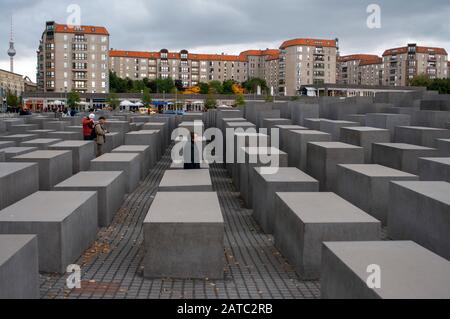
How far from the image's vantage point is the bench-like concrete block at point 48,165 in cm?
1284

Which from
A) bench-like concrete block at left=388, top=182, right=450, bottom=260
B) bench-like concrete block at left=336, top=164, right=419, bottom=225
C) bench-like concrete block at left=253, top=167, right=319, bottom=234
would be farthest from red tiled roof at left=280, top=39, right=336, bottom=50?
bench-like concrete block at left=388, top=182, right=450, bottom=260

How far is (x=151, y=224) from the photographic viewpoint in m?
7.25

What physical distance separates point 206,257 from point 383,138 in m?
9.65

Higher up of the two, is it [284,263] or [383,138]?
[383,138]

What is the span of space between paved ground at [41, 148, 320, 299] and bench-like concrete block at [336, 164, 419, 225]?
2.08 m

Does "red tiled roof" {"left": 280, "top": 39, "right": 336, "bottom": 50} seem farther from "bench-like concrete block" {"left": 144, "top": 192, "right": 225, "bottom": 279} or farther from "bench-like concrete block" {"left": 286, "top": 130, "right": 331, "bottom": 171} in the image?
"bench-like concrete block" {"left": 144, "top": 192, "right": 225, "bottom": 279}

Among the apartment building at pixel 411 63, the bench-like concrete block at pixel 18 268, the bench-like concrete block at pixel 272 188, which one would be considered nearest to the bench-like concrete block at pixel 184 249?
the bench-like concrete block at pixel 18 268

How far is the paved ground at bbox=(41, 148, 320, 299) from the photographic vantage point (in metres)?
6.65

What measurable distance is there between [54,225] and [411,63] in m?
155

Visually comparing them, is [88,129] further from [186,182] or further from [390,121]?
[390,121]

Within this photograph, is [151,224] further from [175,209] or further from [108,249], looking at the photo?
[108,249]

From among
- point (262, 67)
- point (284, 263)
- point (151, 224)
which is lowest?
point (284, 263)

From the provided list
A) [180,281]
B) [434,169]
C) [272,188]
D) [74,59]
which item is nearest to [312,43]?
[74,59]

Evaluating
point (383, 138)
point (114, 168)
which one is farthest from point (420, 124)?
point (114, 168)
